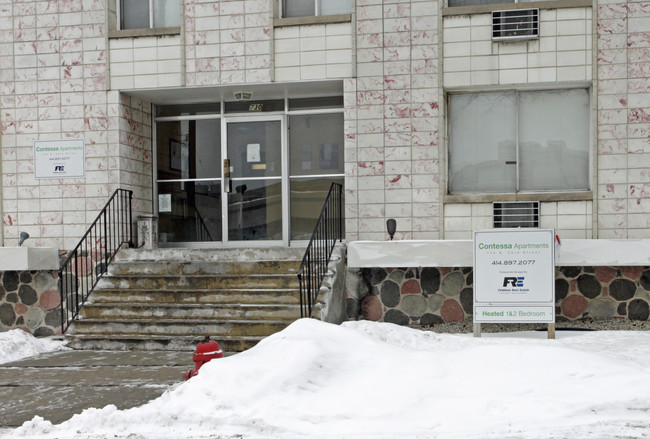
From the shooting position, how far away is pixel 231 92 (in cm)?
1274

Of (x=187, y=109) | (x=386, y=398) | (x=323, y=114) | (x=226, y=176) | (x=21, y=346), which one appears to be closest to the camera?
(x=386, y=398)

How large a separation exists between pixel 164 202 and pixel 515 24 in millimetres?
6720

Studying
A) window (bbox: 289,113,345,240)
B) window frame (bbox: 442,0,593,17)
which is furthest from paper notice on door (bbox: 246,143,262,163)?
window frame (bbox: 442,0,593,17)

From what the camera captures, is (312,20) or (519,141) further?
(312,20)

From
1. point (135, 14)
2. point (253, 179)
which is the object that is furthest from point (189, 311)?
point (135, 14)

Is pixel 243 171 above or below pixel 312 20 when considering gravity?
below

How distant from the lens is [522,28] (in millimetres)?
11422

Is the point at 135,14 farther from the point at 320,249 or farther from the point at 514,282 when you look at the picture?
the point at 514,282

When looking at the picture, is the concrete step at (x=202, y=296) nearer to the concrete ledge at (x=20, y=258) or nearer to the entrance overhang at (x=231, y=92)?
the concrete ledge at (x=20, y=258)

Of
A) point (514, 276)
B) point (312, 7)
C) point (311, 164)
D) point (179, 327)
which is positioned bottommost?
point (179, 327)

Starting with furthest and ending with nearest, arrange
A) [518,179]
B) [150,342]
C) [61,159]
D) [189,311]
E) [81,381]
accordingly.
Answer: [61,159], [518,179], [189,311], [150,342], [81,381]

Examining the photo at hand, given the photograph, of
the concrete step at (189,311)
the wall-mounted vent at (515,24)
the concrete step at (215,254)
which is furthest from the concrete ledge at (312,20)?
the concrete step at (189,311)

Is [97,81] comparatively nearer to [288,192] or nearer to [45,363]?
[288,192]

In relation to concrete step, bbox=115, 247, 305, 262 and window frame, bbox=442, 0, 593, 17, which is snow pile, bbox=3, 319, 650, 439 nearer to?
concrete step, bbox=115, 247, 305, 262
